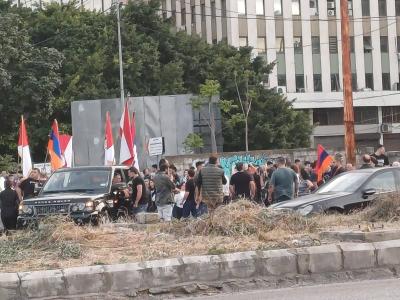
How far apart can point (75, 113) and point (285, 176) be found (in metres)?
19.3

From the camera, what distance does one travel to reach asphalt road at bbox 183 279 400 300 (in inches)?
322

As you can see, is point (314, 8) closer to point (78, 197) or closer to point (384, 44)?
point (384, 44)

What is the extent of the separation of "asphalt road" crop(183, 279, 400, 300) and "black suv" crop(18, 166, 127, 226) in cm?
630

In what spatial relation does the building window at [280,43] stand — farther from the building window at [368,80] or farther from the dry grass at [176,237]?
the dry grass at [176,237]

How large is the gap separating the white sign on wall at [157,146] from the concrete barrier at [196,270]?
15.0m

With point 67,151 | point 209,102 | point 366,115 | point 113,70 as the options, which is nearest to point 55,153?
point 67,151

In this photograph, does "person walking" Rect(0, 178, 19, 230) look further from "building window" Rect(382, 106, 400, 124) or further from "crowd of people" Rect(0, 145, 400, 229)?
"building window" Rect(382, 106, 400, 124)

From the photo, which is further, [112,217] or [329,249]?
[112,217]

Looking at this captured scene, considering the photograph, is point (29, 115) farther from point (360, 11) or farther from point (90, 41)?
point (360, 11)

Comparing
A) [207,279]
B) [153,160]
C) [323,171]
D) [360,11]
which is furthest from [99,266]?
[360,11]

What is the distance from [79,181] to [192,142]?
60.4 ft

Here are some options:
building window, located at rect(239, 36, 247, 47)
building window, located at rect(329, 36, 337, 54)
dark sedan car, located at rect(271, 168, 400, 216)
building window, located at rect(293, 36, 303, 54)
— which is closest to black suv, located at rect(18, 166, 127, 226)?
dark sedan car, located at rect(271, 168, 400, 216)

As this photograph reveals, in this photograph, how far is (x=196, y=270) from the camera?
348 inches

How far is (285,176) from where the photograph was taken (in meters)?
16.1
